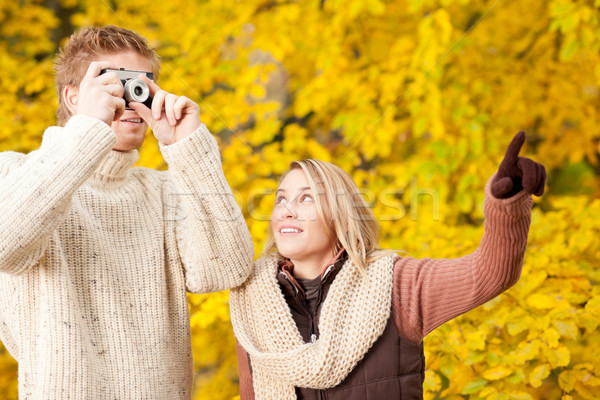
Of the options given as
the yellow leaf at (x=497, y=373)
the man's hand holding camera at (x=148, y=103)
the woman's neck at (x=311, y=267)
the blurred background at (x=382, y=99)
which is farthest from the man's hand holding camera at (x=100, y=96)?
the yellow leaf at (x=497, y=373)

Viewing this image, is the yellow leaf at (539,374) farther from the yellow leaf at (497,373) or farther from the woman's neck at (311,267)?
the woman's neck at (311,267)

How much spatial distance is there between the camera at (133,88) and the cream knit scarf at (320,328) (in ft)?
1.65

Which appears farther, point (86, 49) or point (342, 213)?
point (342, 213)

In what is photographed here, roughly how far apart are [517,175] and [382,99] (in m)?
1.69

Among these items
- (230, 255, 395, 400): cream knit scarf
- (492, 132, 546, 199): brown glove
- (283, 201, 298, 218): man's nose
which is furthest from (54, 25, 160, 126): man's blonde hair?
(492, 132, 546, 199): brown glove

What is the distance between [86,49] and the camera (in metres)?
1.32

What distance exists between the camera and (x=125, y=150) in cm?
131

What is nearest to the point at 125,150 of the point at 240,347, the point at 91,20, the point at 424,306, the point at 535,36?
the point at 240,347

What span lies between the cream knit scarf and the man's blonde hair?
0.60m

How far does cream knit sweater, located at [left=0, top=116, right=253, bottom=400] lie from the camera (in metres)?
1.04

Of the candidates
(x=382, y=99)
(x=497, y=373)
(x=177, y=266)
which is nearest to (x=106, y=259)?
(x=177, y=266)

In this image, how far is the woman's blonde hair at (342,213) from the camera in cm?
147

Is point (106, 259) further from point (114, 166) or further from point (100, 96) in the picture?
point (100, 96)

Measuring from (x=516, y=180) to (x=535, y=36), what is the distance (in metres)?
2.39
